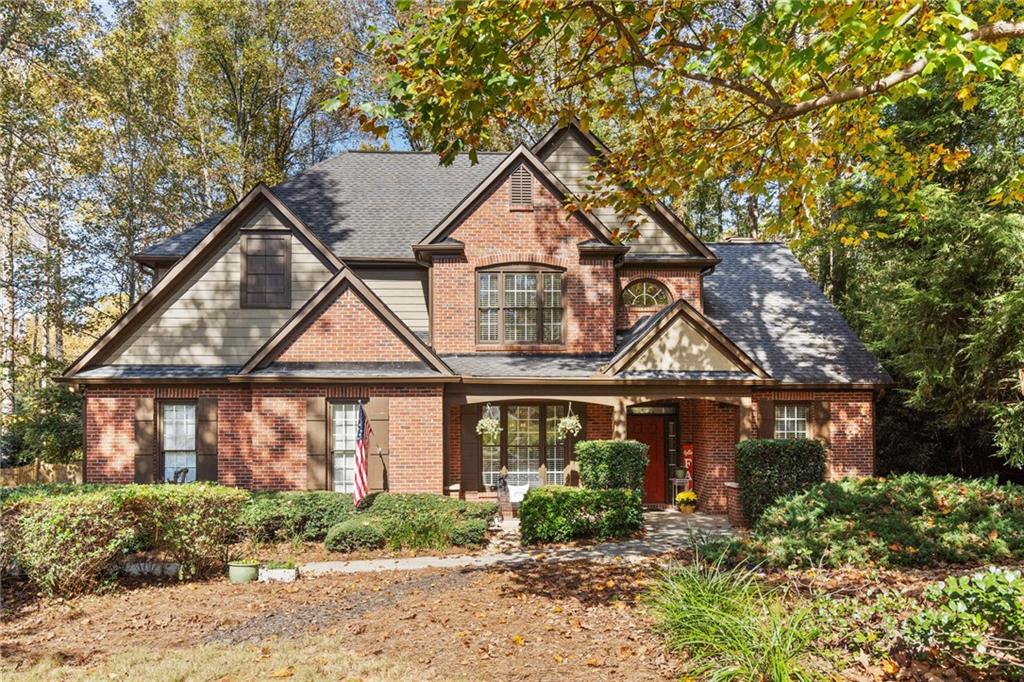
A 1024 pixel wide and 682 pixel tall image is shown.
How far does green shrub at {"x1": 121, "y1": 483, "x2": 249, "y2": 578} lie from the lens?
31.7 feet

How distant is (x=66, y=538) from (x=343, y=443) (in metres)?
6.09

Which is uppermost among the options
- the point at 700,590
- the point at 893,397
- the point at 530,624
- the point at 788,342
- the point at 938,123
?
the point at 938,123

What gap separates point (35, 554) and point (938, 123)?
19794 millimetres

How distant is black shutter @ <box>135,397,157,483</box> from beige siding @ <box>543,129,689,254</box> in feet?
36.3

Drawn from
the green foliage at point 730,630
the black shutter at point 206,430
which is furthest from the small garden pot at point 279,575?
the black shutter at point 206,430

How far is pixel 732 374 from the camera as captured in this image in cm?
1533

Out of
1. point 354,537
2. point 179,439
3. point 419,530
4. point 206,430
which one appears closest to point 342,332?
point 206,430

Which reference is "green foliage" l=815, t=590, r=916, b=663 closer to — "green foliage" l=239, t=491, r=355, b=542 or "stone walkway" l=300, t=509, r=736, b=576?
"stone walkway" l=300, t=509, r=736, b=576

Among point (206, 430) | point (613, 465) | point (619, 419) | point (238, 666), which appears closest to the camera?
point (238, 666)

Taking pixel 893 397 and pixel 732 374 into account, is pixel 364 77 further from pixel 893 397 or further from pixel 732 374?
pixel 893 397

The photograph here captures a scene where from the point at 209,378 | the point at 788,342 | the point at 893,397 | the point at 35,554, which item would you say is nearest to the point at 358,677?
the point at 35,554

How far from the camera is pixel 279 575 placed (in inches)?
390

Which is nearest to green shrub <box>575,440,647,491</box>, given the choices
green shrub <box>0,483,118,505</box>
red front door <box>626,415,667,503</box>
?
red front door <box>626,415,667,503</box>

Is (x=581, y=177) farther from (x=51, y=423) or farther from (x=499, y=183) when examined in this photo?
(x=51, y=423)
